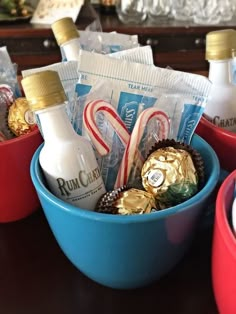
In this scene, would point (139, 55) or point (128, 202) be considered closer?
point (128, 202)

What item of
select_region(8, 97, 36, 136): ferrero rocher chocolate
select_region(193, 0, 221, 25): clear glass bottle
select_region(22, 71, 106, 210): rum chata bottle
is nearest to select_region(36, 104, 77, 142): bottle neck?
select_region(22, 71, 106, 210): rum chata bottle

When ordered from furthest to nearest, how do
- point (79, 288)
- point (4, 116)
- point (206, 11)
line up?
point (206, 11) < point (4, 116) < point (79, 288)

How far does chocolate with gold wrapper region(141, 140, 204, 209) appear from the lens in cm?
36

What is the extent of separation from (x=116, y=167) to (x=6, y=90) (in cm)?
20

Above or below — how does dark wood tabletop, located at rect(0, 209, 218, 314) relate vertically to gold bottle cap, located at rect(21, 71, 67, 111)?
below

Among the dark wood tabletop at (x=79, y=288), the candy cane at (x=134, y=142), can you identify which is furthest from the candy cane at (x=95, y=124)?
the dark wood tabletop at (x=79, y=288)

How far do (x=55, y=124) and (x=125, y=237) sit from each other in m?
0.12

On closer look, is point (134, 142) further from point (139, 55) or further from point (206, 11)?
point (206, 11)

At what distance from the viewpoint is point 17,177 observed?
46 centimetres

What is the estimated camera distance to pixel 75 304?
38 cm

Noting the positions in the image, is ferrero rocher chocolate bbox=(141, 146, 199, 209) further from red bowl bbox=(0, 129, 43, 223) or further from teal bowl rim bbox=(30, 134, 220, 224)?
red bowl bbox=(0, 129, 43, 223)

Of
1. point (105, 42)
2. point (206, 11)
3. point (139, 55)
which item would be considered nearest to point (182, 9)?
point (206, 11)

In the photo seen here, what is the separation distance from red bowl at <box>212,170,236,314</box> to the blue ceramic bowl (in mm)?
19

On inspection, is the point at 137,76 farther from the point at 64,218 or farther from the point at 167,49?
the point at 167,49
